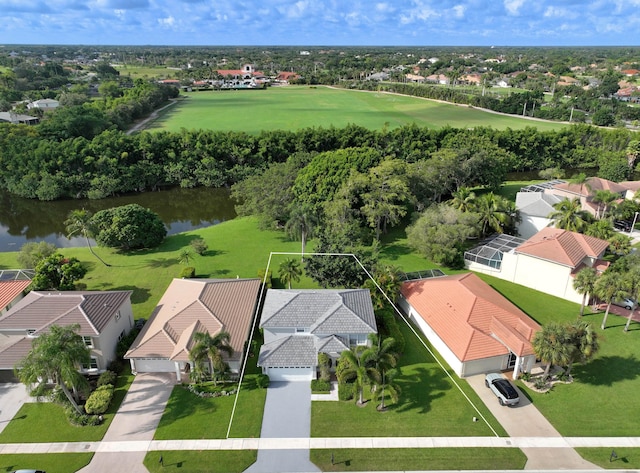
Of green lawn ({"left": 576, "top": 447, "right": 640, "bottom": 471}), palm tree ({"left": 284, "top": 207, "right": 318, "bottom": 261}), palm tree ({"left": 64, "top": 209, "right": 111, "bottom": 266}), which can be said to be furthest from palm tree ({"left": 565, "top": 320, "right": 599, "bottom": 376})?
palm tree ({"left": 64, "top": 209, "right": 111, "bottom": 266})

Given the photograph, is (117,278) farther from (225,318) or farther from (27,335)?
(225,318)

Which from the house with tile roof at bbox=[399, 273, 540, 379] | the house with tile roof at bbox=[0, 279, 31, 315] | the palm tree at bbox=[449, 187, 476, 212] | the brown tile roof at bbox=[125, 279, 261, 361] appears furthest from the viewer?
the palm tree at bbox=[449, 187, 476, 212]

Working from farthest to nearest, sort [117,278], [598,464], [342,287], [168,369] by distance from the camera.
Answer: [117,278] → [342,287] → [168,369] → [598,464]

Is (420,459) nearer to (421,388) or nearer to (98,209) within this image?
(421,388)

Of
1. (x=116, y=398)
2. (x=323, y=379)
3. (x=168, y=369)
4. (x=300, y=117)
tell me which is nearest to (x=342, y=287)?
(x=323, y=379)

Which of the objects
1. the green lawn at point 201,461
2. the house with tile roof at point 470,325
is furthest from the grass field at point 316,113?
the green lawn at point 201,461

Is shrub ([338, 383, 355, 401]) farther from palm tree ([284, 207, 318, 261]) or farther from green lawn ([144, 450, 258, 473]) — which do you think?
palm tree ([284, 207, 318, 261])

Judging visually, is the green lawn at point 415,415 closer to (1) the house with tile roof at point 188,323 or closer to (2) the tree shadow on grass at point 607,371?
(1) the house with tile roof at point 188,323
